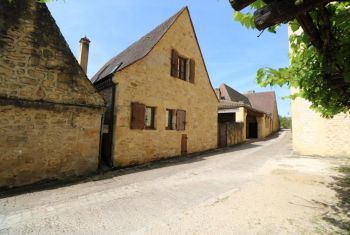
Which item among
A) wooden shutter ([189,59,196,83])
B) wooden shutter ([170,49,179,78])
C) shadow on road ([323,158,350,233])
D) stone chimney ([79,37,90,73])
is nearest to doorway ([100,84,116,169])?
wooden shutter ([170,49,179,78])

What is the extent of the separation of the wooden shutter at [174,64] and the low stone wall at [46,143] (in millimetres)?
4859

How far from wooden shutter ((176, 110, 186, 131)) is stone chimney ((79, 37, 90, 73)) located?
572cm

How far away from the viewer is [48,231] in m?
3.33

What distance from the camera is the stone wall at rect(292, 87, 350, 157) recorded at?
10.2 m

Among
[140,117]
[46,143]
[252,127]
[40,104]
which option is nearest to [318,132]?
[140,117]

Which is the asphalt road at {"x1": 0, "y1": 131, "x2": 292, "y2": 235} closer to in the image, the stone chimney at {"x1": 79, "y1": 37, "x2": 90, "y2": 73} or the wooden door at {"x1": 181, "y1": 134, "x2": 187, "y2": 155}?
the wooden door at {"x1": 181, "y1": 134, "x2": 187, "y2": 155}

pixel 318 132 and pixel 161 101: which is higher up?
pixel 161 101

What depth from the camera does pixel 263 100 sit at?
31250mm

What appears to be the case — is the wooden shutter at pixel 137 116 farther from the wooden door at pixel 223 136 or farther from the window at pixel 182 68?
the wooden door at pixel 223 136

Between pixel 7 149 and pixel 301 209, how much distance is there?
7314 millimetres

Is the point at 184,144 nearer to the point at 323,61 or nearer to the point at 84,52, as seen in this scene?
the point at 84,52

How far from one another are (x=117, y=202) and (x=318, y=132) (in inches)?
423

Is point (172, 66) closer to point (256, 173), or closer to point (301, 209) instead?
point (256, 173)

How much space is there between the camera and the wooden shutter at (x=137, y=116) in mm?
8680
